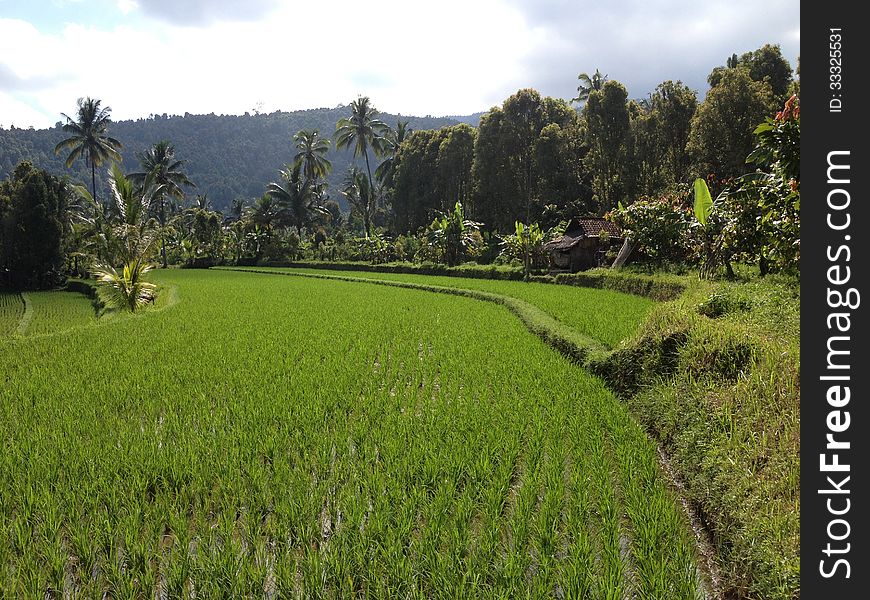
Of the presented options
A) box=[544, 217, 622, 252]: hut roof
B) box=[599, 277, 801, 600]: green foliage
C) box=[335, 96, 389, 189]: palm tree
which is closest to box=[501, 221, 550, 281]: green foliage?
box=[544, 217, 622, 252]: hut roof

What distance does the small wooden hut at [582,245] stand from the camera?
67.5 ft

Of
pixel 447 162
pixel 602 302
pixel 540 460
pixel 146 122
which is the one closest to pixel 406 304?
pixel 602 302

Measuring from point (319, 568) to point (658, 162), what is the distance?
82.8 ft

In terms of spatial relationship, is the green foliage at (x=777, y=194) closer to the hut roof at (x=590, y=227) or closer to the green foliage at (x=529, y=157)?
the hut roof at (x=590, y=227)

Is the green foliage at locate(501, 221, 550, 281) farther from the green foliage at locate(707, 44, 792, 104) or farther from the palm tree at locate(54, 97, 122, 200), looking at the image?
the palm tree at locate(54, 97, 122, 200)

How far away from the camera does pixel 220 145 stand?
9881cm

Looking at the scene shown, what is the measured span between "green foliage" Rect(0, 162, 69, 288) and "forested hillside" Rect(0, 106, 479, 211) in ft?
207

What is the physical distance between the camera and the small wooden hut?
20562 mm

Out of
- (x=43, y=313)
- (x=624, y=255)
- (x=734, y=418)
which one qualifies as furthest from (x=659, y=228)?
(x=43, y=313)

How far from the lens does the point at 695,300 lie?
7480 mm
